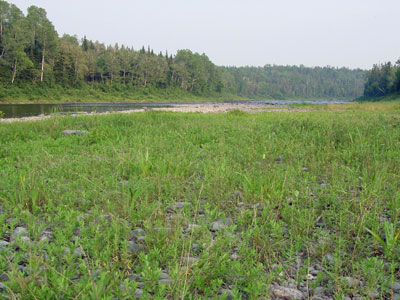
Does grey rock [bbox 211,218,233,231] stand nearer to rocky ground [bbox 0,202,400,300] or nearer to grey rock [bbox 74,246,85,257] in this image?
rocky ground [bbox 0,202,400,300]

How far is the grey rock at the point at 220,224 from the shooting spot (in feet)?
11.2

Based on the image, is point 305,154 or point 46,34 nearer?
point 305,154

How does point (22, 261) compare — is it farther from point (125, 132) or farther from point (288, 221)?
point (125, 132)

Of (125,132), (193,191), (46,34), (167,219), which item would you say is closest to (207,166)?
(193,191)

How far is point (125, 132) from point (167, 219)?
773 cm

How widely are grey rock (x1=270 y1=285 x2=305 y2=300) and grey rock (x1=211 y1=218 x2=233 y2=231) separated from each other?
1106 millimetres

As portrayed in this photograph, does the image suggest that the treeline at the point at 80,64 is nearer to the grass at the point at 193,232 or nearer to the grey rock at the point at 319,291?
the grass at the point at 193,232

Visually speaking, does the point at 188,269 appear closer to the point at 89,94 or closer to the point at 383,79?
the point at 89,94

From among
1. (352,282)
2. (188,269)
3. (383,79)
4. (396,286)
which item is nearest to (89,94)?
(188,269)

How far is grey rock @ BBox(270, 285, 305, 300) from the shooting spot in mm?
Result: 2289

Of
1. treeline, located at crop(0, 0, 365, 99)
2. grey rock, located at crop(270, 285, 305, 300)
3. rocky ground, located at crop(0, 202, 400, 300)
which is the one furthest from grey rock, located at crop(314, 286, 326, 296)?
treeline, located at crop(0, 0, 365, 99)

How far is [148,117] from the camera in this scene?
14.2m

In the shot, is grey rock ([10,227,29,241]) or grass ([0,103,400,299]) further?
grey rock ([10,227,29,241])

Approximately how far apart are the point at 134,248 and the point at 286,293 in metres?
1.62
